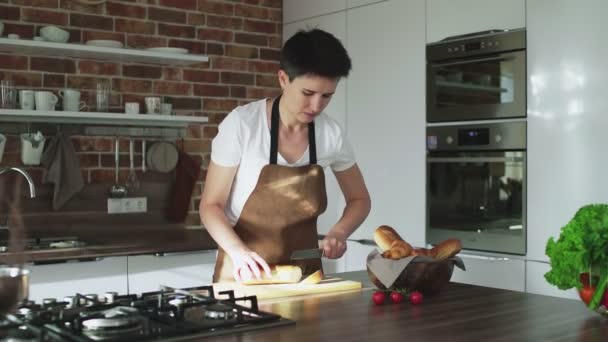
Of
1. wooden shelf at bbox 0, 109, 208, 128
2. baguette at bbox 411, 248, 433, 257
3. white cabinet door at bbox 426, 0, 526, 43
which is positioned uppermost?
white cabinet door at bbox 426, 0, 526, 43

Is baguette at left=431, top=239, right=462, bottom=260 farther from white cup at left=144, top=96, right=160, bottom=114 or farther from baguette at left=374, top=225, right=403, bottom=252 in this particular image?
white cup at left=144, top=96, right=160, bottom=114

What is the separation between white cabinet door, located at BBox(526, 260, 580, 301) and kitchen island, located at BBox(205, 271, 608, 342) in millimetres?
1258

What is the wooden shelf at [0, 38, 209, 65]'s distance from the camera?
3500 mm

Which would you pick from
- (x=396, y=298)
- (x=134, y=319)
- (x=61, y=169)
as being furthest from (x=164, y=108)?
(x=134, y=319)

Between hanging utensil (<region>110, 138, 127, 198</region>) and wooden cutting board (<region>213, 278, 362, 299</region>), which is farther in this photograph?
hanging utensil (<region>110, 138, 127, 198</region>)

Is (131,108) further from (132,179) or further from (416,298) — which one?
(416,298)

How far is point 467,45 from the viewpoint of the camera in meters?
3.53

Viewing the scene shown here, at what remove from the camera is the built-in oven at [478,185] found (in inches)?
131

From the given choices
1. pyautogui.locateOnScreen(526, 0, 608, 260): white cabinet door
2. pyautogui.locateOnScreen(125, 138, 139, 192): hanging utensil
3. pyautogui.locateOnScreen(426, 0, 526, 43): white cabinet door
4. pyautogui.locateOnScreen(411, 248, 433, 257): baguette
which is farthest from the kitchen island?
pyautogui.locateOnScreen(125, 138, 139, 192): hanging utensil

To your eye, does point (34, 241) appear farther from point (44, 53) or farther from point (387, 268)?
point (387, 268)

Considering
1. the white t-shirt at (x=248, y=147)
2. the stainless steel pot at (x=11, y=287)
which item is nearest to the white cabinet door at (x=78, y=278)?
the white t-shirt at (x=248, y=147)

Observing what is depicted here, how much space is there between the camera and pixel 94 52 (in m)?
3.70

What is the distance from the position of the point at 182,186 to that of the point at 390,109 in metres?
1.26

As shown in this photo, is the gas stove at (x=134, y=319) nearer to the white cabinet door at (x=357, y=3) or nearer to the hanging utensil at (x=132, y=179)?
the hanging utensil at (x=132, y=179)
